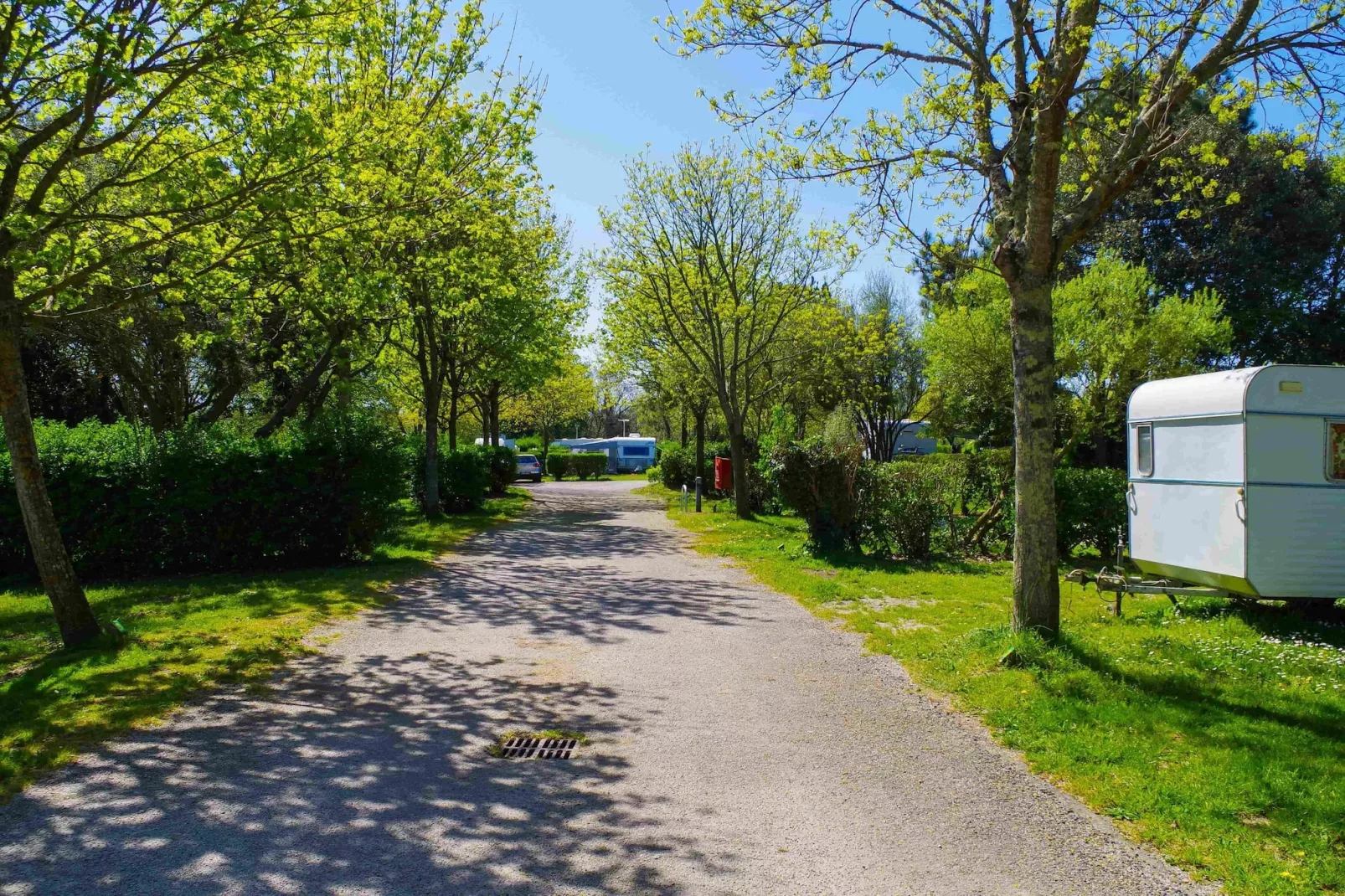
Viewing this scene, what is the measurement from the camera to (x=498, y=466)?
3000 cm

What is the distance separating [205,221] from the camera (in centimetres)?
748

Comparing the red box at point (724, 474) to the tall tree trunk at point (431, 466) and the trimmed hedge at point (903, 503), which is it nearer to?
the tall tree trunk at point (431, 466)

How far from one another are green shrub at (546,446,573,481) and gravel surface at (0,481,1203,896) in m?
41.6

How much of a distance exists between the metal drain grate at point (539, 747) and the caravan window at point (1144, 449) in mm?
6742

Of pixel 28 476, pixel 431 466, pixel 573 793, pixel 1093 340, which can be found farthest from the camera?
pixel 431 466

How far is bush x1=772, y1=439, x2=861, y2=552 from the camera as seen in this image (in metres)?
12.1

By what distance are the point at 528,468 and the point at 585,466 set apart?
24.9 ft

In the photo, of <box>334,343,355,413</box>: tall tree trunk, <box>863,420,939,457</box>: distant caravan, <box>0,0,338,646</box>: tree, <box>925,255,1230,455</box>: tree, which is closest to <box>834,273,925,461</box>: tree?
<box>863,420,939,457</box>: distant caravan

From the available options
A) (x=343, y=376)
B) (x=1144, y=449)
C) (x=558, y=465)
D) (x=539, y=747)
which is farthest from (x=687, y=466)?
(x=539, y=747)

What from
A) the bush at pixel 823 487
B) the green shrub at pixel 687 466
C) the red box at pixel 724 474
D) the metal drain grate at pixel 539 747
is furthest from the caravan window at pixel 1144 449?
the green shrub at pixel 687 466

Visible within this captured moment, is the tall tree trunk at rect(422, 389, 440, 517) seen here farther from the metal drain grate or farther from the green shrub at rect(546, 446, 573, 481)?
the green shrub at rect(546, 446, 573, 481)

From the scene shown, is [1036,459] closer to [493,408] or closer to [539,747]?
[539,747]

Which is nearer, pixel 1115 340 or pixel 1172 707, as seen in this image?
pixel 1172 707

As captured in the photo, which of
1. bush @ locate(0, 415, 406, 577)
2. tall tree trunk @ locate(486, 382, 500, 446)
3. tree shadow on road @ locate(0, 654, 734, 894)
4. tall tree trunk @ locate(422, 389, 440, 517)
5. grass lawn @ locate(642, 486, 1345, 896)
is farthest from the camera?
tall tree trunk @ locate(486, 382, 500, 446)
